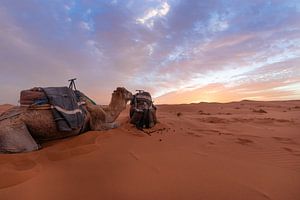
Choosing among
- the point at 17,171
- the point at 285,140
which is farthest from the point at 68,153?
the point at 285,140

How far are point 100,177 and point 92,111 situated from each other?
311 cm

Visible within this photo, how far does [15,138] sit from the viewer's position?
3.74m

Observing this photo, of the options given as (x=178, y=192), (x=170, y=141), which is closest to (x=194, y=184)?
(x=178, y=192)

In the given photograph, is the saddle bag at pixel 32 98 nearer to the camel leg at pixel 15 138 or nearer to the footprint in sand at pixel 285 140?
the camel leg at pixel 15 138

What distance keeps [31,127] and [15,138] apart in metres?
0.45

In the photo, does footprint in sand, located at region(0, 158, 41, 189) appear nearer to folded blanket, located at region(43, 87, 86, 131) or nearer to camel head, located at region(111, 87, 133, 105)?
folded blanket, located at region(43, 87, 86, 131)

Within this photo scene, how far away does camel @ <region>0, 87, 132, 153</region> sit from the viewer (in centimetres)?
370

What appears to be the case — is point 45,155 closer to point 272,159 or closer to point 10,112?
point 10,112

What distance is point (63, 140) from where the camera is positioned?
443 cm

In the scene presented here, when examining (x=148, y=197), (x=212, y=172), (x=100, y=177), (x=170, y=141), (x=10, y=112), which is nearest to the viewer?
(x=148, y=197)

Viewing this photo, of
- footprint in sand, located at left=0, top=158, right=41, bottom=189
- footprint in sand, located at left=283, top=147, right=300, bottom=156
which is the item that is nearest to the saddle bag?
footprint in sand, located at left=0, top=158, right=41, bottom=189

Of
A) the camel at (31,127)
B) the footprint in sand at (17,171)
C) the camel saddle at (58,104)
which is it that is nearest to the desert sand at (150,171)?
the footprint in sand at (17,171)

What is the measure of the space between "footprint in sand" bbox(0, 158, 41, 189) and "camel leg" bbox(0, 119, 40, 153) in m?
0.52

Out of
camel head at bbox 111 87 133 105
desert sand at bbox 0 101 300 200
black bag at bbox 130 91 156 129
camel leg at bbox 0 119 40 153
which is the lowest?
desert sand at bbox 0 101 300 200
